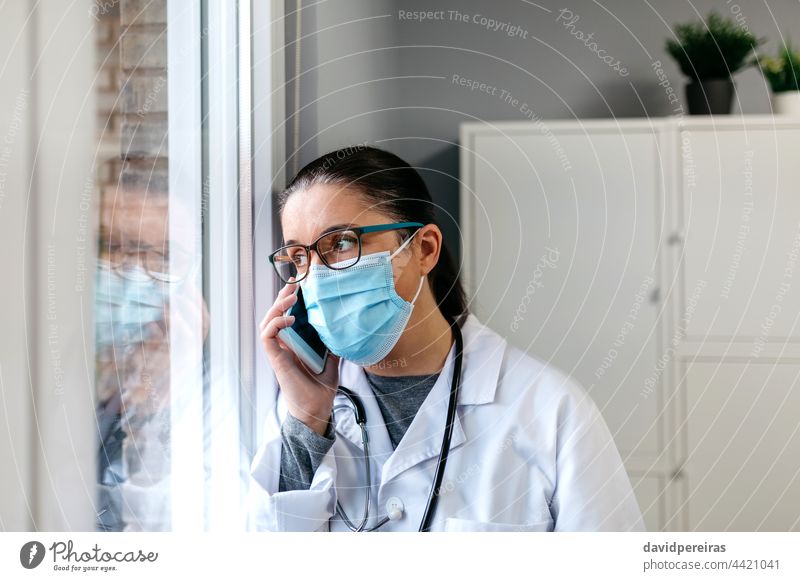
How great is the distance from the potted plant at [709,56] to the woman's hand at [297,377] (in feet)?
1.41

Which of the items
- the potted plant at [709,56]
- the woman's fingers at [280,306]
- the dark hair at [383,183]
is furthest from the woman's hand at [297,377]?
the potted plant at [709,56]

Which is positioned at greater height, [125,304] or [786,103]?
[786,103]

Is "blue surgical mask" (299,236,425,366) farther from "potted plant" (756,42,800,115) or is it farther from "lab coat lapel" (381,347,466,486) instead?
"potted plant" (756,42,800,115)

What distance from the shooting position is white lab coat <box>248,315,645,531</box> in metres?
0.57

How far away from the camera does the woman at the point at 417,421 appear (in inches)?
21.8

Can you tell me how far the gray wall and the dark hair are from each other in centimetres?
1

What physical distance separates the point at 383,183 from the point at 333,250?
0.08 m

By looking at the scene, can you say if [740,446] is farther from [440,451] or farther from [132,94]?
[132,94]

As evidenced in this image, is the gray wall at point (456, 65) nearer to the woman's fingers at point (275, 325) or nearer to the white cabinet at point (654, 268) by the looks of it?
the white cabinet at point (654, 268)

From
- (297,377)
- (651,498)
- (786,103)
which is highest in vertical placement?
(786,103)

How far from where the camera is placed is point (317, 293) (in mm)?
547

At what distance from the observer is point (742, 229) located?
58cm

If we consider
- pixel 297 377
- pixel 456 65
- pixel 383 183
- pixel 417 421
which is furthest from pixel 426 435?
pixel 456 65

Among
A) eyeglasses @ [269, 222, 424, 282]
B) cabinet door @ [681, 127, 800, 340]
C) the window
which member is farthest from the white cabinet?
the window
